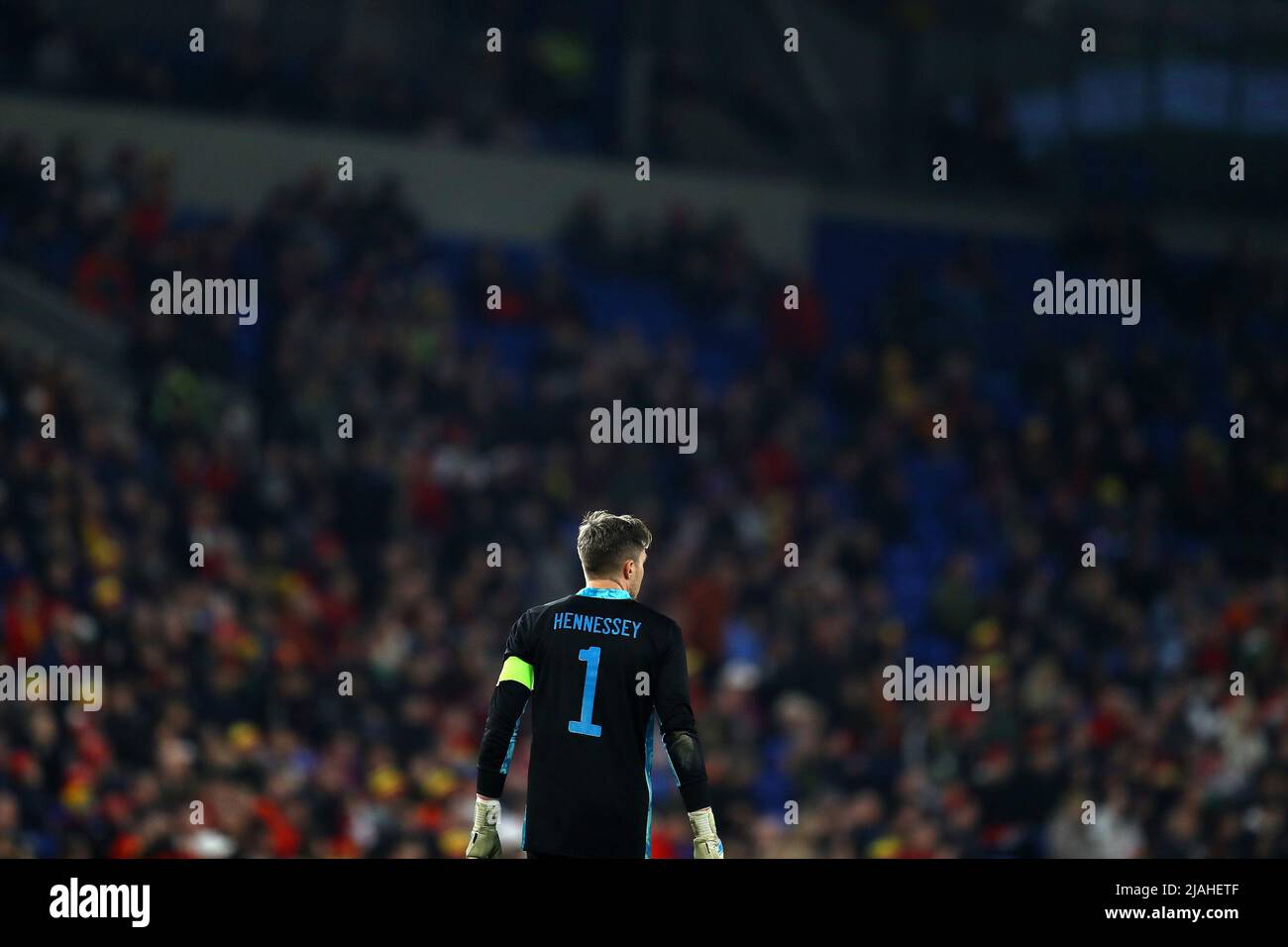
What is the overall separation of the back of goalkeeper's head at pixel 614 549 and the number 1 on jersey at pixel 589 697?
0.29m

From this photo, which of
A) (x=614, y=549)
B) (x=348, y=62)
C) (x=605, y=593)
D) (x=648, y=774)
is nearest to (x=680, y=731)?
(x=648, y=774)

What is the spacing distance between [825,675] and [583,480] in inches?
139

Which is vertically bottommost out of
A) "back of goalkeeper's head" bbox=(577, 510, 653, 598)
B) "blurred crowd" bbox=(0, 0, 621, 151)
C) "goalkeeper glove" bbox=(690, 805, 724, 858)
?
"goalkeeper glove" bbox=(690, 805, 724, 858)

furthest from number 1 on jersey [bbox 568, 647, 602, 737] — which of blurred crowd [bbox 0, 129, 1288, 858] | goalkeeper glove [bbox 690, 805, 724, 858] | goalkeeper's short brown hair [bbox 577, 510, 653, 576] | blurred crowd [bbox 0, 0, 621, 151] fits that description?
blurred crowd [bbox 0, 0, 621, 151]

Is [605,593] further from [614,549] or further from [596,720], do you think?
[596,720]

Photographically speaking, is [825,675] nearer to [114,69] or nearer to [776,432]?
[776,432]

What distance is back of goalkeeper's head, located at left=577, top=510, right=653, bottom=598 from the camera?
6.80 metres

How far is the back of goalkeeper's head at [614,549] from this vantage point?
6.80 meters

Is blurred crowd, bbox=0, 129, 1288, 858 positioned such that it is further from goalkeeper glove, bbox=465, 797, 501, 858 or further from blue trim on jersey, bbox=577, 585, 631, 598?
blue trim on jersey, bbox=577, 585, 631, 598

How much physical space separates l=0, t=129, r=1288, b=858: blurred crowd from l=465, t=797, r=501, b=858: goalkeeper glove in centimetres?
723

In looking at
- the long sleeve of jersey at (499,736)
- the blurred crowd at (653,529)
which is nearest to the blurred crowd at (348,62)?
the blurred crowd at (653,529)

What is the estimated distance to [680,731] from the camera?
263 inches

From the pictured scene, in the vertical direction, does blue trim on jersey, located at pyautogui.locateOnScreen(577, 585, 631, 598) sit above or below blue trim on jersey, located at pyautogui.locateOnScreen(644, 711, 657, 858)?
above

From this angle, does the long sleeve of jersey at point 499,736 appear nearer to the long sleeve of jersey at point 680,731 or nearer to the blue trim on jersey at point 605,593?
the blue trim on jersey at point 605,593
